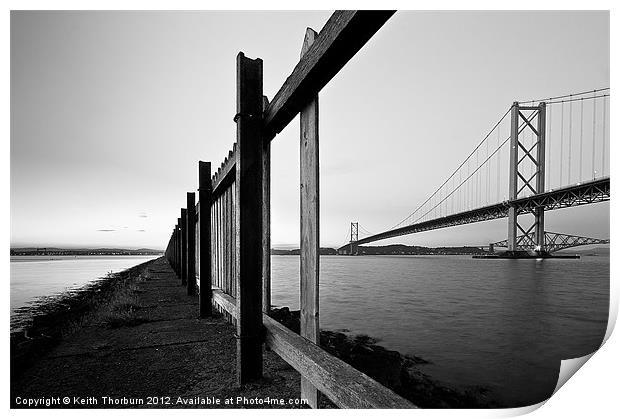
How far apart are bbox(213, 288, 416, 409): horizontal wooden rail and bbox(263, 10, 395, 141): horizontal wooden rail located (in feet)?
3.52

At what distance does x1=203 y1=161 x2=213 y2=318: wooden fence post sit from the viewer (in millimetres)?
3980

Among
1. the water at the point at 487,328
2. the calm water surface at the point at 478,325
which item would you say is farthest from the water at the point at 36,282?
the water at the point at 487,328

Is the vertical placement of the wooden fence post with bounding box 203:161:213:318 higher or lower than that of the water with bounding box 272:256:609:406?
higher

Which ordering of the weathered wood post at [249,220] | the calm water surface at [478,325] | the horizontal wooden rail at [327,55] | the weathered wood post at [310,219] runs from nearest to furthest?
the horizontal wooden rail at [327,55]
the weathered wood post at [310,219]
the weathered wood post at [249,220]
the calm water surface at [478,325]

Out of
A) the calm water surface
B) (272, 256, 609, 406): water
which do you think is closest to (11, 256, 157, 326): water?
the calm water surface

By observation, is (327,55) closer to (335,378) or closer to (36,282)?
(335,378)

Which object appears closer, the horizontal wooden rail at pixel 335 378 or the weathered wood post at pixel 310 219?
the horizontal wooden rail at pixel 335 378

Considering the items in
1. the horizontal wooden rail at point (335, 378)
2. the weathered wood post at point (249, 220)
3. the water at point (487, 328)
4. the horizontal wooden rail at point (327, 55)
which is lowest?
the water at point (487, 328)

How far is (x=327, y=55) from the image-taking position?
145 centimetres

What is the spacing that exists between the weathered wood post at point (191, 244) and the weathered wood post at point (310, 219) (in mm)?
4191

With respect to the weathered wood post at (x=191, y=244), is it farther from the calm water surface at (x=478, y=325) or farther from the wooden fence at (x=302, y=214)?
the wooden fence at (x=302, y=214)

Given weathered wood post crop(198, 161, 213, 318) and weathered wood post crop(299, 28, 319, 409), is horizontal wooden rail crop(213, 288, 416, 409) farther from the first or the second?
weathered wood post crop(198, 161, 213, 318)

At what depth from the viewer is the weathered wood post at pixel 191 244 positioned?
18.6 feet

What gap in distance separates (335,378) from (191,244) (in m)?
4.75
